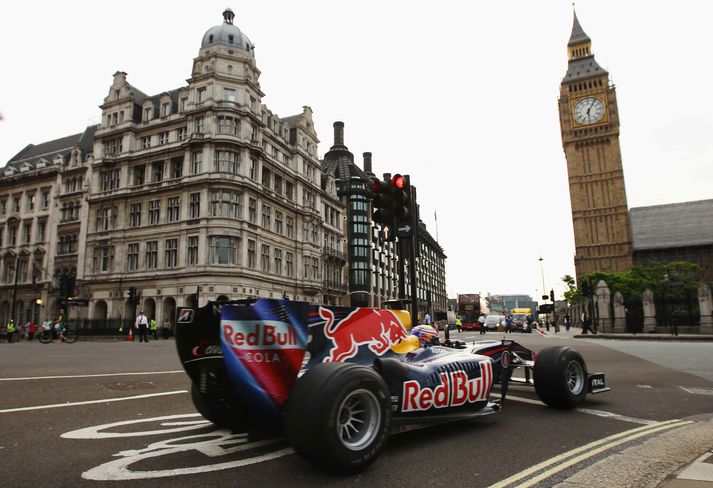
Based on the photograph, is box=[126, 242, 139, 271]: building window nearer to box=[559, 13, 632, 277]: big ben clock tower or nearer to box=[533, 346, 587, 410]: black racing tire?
box=[533, 346, 587, 410]: black racing tire

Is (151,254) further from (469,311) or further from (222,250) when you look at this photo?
(469,311)

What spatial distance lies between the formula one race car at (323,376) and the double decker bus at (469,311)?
161ft

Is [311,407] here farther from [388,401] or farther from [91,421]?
[91,421]

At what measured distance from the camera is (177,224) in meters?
41.1

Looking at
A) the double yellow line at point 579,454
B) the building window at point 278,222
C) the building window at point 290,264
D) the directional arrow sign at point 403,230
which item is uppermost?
the building window at point 278,222

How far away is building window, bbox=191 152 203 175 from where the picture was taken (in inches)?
1634

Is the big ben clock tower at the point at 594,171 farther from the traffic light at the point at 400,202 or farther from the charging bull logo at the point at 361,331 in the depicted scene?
the charging bull logo at the point at 361,331

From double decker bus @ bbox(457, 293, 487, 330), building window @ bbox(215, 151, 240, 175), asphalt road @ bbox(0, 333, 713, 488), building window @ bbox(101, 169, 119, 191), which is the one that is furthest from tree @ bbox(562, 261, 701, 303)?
building window @ bbox(101, 169, 119, 191)

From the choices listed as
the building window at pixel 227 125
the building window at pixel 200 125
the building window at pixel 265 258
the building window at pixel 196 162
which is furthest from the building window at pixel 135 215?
the building window at pixel 265 258

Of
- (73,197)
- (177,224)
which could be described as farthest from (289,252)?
(73,197)

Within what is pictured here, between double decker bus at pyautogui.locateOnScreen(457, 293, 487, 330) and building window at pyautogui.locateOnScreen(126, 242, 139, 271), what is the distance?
115 feet

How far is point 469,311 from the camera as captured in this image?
54.1 meters

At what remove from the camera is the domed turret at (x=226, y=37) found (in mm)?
44844

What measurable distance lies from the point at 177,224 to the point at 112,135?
45.3ft
